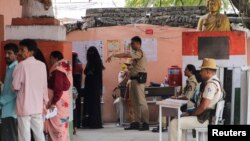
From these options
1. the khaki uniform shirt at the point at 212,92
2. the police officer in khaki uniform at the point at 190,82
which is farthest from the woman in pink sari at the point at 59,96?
the police officer in khaki uniform at the point at 190,82

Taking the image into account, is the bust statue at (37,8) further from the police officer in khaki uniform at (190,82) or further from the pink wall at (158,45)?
the pink wall at (158,45)

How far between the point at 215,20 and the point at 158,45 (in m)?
3.29

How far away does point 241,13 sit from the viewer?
11539 millimetres

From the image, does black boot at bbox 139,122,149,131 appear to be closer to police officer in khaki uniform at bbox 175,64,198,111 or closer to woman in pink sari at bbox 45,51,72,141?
police officer in khaki uniform at bbox 175,64,198,111

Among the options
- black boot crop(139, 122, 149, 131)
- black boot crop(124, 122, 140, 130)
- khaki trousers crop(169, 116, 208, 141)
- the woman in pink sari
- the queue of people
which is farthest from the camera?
black boot crop(124, 122, 140, 130)

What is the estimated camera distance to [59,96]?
26.7 feet

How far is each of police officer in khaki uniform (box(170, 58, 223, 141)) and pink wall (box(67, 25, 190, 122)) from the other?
17.7 feet

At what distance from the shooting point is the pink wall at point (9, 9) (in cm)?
1236

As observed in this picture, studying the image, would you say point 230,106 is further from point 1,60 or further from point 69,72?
point 1,60

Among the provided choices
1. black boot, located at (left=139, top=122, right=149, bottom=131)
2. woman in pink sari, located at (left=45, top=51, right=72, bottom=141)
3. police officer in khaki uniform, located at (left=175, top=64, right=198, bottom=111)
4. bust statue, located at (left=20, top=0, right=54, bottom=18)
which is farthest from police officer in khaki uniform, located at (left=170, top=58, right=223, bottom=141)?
black boot, located at (left=139, top=122, right=149, bottom=131)

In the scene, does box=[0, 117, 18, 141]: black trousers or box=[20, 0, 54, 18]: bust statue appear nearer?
box=[0, 117, 18, 141]: black trousers

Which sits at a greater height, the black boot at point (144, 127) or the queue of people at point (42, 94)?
the queue of people at point (42, 94)

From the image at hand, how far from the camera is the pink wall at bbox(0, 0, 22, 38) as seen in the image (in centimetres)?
1236

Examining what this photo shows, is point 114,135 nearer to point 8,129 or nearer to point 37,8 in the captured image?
point 37,8
